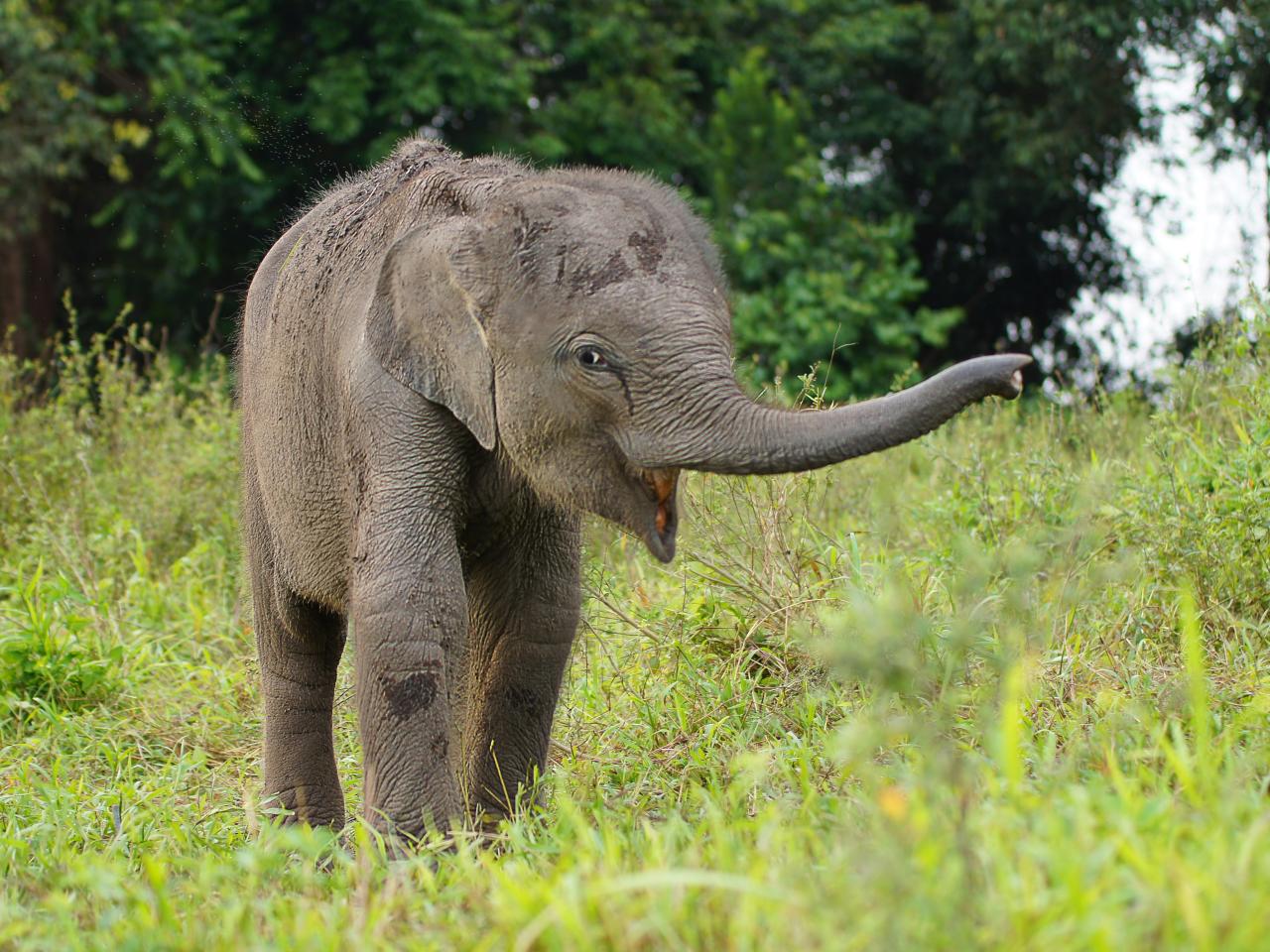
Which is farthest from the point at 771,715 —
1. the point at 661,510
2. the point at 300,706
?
the point at 300,706

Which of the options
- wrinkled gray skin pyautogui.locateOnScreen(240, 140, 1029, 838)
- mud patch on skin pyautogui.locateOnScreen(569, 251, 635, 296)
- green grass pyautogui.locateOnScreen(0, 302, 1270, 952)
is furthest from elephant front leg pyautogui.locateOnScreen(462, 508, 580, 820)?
mud patch on skin pyautogui.locateOnScreen(569, 251, 635, 296)

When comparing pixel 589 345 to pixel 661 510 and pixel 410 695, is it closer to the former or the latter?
pixel 661 510

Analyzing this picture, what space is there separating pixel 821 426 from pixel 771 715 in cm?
161

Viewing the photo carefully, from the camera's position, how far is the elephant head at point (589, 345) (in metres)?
3.41

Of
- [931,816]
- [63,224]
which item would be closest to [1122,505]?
[931,816]

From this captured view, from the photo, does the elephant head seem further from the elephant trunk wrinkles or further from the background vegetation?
the background vegetation

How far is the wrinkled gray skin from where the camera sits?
3.46 metres

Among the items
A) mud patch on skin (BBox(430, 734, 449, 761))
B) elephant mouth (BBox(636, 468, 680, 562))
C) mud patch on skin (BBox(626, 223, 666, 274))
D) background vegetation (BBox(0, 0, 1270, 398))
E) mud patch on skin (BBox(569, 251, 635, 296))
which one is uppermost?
background vegetation (BBox(0, 0, 1270, 398))

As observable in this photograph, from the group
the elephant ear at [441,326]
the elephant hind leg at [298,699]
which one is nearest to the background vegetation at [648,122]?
the elephant hind leg at [298,699]

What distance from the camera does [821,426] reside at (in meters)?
3.21

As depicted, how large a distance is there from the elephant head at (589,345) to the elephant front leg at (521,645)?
20.5 inches

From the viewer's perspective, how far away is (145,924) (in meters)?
2.84

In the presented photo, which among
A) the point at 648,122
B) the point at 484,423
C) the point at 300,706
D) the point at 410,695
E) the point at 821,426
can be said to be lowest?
the point at 300,706

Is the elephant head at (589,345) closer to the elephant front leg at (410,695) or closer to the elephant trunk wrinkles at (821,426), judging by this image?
the elephant trunk wrinkles at (821,426)
